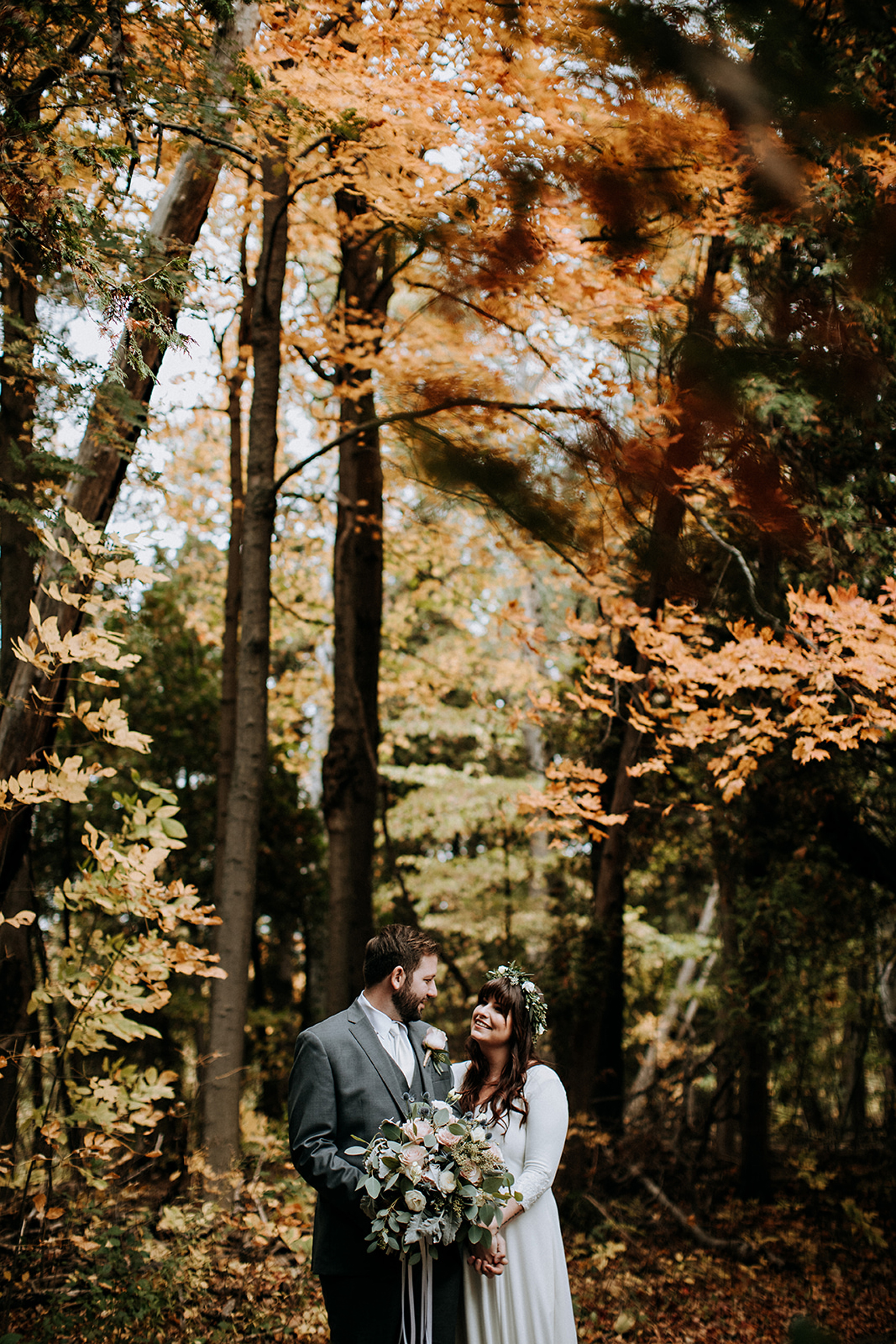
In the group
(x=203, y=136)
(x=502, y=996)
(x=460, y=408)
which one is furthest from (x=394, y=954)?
(x=460, y=408)

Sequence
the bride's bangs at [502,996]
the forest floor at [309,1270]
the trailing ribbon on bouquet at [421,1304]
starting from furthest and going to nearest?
the forest floor at [309,1270] → the bride's bangs at [502,996] → the trailing ribbon on bouquet at [421,1304]

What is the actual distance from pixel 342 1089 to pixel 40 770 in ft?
5.69

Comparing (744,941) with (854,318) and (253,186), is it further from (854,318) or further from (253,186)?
(253,186)

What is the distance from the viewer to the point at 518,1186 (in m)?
2.72

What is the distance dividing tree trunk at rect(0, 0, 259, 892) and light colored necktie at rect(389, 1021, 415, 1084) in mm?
1868

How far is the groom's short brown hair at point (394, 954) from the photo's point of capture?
2.82 m

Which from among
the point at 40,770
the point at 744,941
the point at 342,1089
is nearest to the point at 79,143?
the point at 40,770

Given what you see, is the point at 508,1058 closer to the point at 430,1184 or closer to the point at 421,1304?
the point at 430,1184

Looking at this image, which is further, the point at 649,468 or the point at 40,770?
the point at 649,468

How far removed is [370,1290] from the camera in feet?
8.55

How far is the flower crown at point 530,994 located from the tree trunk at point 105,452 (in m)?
2.11

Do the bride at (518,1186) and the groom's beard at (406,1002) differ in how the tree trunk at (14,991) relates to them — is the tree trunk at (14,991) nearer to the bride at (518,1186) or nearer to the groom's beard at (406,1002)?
the groom's beard at (406,1002)

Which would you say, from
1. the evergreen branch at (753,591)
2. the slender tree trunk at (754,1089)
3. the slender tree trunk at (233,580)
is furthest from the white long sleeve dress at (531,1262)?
the slender tree trunk at (754,1089)

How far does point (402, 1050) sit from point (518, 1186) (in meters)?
0.54
